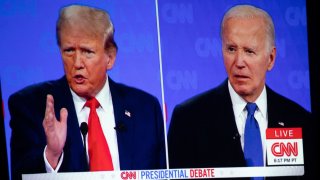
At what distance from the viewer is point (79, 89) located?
482 cm

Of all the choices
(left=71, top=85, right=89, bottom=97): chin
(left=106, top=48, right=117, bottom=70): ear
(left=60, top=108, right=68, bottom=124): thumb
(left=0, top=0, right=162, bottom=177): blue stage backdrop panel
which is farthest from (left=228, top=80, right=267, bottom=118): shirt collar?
(left=60, top=108, right=68, bottom=124): thumb

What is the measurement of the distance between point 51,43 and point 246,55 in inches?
47.7

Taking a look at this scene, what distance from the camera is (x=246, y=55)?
4.96 metres

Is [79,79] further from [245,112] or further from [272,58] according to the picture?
[272,58]

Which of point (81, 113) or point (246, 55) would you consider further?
point (246, 55)

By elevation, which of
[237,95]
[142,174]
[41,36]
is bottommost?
[142,174]

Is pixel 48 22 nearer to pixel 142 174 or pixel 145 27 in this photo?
pixel 145 27

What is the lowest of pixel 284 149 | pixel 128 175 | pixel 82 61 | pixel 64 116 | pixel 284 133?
pixel 128 175

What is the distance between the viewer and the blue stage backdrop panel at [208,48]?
4.93 meters

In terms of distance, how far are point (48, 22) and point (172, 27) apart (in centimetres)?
77

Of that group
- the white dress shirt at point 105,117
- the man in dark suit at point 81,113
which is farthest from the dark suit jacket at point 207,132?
the white dress shirt at point 105,117

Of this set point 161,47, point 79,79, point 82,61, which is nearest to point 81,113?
point 79,79

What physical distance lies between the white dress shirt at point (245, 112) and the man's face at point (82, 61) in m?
0.84

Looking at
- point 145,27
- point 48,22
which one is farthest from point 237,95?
point 48,22
